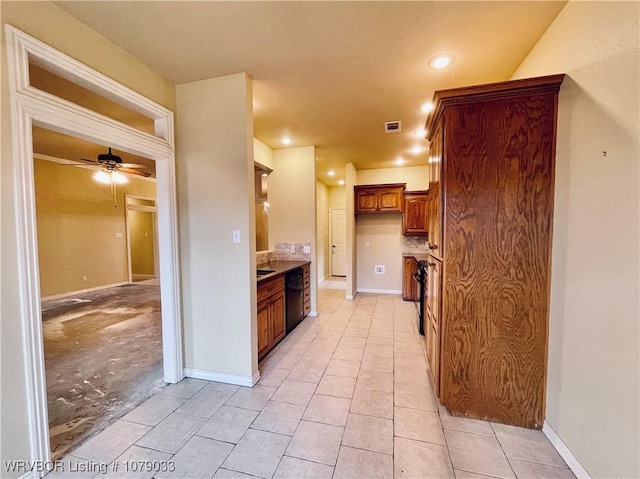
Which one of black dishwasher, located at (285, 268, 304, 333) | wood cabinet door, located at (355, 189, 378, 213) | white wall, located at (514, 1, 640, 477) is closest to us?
white wall, located at (514, 1, 640, 477)

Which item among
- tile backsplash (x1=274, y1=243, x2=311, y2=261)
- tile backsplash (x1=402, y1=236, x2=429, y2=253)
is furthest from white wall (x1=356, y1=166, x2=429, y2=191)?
tile backsplash (x1=274, y1=243, x2=311, y2=261)

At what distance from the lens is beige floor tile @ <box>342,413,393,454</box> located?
1663mm

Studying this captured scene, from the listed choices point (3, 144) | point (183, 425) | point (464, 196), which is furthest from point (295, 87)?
point (183, 425)

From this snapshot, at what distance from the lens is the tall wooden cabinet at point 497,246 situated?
175 centimetres

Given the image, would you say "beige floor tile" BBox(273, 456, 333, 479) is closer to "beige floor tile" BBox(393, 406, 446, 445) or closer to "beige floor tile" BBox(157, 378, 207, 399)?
"beige floor tile" BBox(393, 406, 446, 445)

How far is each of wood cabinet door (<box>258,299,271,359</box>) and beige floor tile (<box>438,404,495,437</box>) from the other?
5.76 feet

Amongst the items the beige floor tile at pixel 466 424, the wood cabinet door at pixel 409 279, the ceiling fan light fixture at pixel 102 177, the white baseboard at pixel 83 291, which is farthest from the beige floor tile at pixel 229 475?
the ceiling fan light fixture at pixel 102 177

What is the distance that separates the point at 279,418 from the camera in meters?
1.92

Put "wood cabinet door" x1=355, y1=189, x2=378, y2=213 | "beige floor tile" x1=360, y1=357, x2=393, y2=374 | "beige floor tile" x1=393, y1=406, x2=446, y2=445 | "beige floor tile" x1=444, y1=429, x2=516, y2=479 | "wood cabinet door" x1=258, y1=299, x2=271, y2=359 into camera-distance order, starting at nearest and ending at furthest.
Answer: "beige floor tile" x1=444, y1=429, x2=516, y2=479, "beige floor tile" x1=393, y1=406, x2=446, y2=445, "beige floor tile" x1=360, y1=357, x2=393, y2=374, "wood cabinet door" x1=258, y1=299, x2=271, y2=359, "wood cabinet door" x1=355, y1=189, x2=378, y2=213

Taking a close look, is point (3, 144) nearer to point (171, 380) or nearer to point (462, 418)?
point (171, 380)

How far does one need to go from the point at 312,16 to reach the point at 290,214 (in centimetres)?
294

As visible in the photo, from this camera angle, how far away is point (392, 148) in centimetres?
432

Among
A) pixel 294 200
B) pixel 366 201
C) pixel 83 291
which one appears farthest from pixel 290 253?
pixel 83 291

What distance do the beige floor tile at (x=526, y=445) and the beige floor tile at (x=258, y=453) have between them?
56.1 inches
